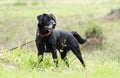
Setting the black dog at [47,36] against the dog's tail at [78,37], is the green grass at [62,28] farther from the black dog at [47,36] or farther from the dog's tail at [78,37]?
the dog's tail at [78,37]

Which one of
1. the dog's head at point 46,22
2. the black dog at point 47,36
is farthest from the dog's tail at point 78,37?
the dog's head at point 46,22

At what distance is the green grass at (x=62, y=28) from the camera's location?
10.0m

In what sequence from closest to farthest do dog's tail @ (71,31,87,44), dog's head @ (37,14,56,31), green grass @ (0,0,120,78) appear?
green grass @ (0,0,120,78) < dog's head @ (37,14,56,31) < dog's tail @ (71,31,87,44)

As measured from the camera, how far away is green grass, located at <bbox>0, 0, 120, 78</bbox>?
1003 cm

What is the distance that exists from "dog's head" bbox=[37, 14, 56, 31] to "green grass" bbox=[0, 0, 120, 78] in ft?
2.28

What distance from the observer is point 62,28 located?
2914 centimetres

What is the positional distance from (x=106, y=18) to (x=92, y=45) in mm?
8887

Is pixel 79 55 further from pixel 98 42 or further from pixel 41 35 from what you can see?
pixel 98 42

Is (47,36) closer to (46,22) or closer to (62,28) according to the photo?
(46,22)

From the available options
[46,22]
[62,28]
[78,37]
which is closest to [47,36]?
[46,22]

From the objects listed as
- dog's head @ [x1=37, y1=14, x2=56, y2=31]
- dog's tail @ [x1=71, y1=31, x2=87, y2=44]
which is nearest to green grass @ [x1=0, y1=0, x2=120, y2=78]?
dog's tail @ [x1=71, y1=31, x2=87, y2=44]

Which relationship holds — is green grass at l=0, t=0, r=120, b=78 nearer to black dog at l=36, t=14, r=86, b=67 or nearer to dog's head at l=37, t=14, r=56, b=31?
black dog at l=36, t=14, r=86, b=67

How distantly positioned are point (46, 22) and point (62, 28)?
18.0m

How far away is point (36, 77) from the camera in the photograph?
9.12 metres
